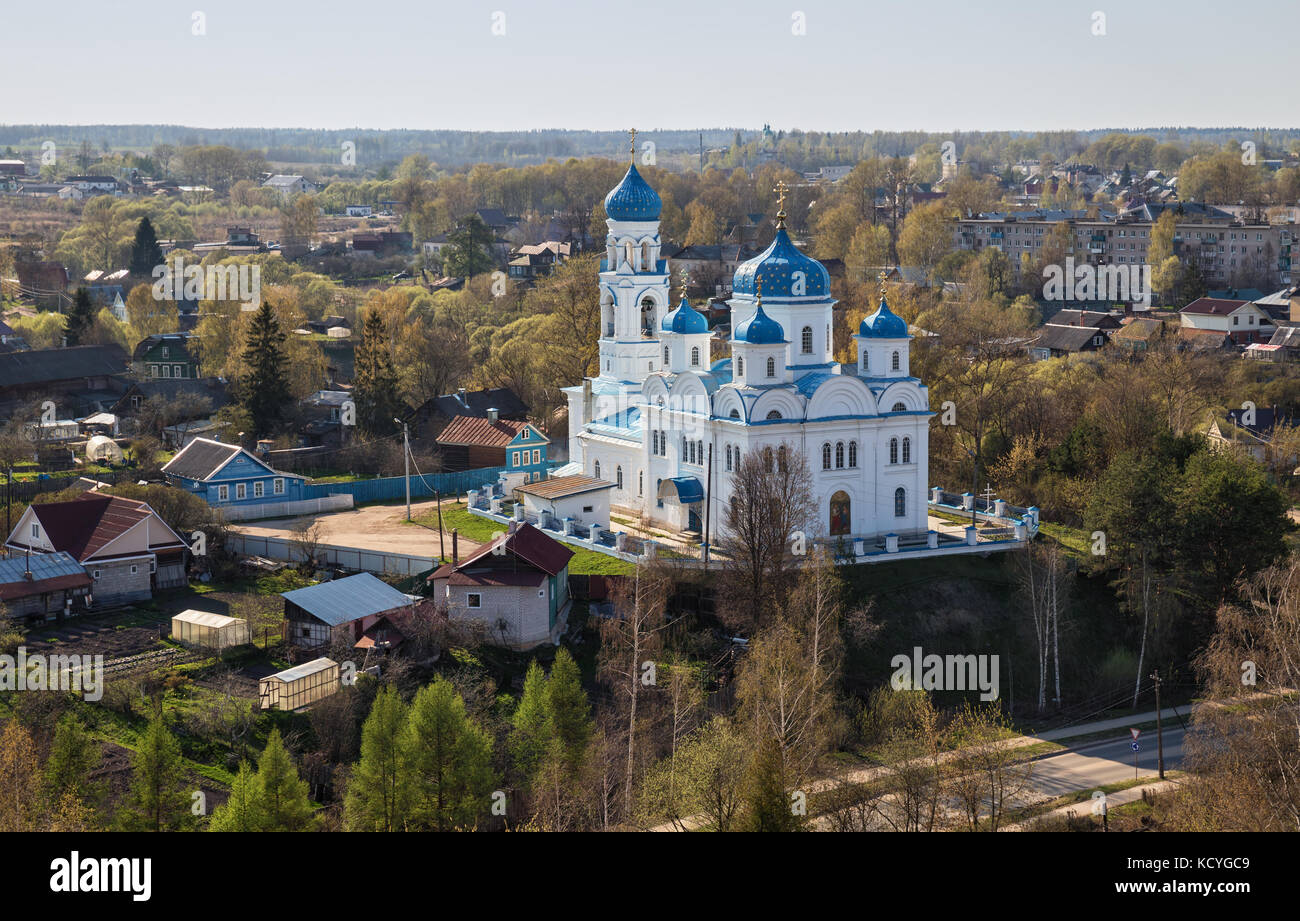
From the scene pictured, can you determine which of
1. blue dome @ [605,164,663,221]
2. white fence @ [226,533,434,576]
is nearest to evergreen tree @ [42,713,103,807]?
white fence @ [226,533,434,576]

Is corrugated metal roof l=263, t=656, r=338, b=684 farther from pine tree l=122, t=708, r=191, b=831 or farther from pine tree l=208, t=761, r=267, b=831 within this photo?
pine tree l=208, t=761, r=267, b=831

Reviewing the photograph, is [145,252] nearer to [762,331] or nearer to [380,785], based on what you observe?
[762,331]

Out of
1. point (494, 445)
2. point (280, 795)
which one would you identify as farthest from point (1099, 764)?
point (494, 445)

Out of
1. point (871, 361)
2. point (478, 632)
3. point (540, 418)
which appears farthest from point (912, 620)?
point (540, 418)

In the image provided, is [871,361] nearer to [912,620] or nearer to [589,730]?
[912,620]

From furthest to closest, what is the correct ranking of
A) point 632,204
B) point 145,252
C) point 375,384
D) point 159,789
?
point 145,252 → point 375,384 → point 632,204 → point 159,789
